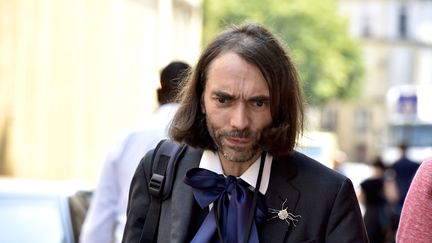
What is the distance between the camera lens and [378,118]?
96500 mm

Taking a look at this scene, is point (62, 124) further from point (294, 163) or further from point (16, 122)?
point (294, 163)

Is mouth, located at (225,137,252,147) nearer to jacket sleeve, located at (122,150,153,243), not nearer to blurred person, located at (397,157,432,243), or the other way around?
jacket sleeve, located at (122,150,153,243)

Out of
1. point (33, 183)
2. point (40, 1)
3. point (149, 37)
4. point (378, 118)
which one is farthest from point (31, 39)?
point (378, 118)

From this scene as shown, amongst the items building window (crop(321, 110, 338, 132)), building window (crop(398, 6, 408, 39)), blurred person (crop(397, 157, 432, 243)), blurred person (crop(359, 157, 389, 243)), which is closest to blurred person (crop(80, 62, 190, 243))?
blurred person (crop(397, 157, 432, 243))

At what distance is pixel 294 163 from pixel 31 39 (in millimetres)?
15756

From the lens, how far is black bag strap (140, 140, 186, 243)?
3994mm

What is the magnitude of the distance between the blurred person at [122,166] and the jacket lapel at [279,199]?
2.64 metres

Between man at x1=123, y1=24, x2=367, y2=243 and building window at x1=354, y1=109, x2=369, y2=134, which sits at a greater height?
man at x1=123, y1=24, x2=367, y2=243

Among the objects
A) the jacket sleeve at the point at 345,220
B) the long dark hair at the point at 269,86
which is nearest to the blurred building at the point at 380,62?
the long dark hair at the point at 269,86

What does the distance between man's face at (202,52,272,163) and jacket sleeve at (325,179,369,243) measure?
0.32 m

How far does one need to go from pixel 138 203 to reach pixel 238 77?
1.93 ft

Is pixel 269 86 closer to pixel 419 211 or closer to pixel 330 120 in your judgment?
pixel 419 211

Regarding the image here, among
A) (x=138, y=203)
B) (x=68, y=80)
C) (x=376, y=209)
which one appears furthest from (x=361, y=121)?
(x=138, y=203)

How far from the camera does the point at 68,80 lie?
68.6 feet
